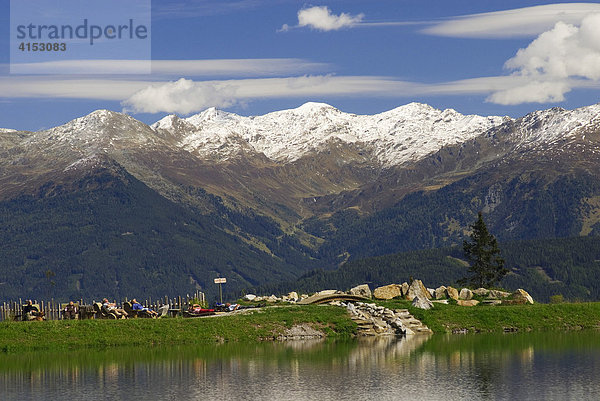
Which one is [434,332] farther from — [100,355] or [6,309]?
[6,309]

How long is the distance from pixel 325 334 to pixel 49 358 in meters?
29.5

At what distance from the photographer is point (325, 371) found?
234 feet

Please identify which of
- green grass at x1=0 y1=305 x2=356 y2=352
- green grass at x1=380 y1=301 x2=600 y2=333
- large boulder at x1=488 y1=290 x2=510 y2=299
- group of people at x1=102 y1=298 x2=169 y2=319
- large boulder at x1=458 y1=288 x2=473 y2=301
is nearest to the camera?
green grass at x1=0 y1=305 x2=356 y2=352

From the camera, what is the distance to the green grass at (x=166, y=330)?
3666 inches

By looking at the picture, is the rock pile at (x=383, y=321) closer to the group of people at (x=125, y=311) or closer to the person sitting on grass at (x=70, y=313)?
the group of people at (x=125, y=311)

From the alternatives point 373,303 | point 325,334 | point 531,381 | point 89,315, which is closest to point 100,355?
point 89,315

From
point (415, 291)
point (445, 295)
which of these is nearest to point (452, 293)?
point (445, 295)

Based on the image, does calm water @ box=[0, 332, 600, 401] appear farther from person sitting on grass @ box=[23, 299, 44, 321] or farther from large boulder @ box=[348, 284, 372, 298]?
large boulder @ box=[348, 284, 372, 298]

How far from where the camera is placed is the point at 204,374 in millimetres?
71562

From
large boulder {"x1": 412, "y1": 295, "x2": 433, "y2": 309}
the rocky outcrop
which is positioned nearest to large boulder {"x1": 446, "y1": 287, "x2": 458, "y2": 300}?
the rocky outcrop

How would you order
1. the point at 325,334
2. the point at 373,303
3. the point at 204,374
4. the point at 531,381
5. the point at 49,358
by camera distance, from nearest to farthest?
the point at 531,381 < the point at 204,374 < the point at 49,358 < the point at 325,334 < the point at 373,303

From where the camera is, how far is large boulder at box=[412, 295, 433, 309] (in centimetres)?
10525

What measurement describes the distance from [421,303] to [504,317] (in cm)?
942

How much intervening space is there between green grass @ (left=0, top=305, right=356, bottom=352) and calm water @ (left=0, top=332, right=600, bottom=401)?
4.59 meters
